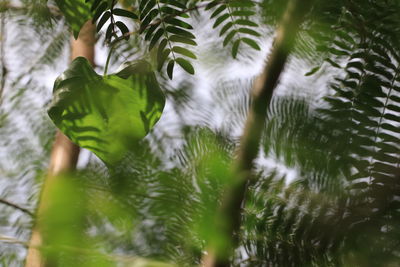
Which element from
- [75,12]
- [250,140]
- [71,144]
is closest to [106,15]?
[75,12]

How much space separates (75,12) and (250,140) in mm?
199

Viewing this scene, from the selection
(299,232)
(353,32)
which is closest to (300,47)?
(353,32)

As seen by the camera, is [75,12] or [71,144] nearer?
[75,12]

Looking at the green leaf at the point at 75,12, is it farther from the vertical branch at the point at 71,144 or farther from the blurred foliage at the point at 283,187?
the vertical branch at the point at 71,144

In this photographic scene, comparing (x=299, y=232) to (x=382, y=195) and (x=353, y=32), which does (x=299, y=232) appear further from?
(x=353, y=32)

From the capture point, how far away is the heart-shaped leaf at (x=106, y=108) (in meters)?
0.40

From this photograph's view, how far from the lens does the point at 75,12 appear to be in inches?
19.0

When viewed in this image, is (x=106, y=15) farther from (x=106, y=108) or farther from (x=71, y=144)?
(x=71, y=144)

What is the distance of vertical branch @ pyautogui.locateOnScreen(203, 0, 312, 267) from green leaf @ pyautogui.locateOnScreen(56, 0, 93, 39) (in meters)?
0.18

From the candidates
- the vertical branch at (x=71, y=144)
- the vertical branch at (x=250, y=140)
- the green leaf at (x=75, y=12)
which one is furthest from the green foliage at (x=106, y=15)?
the vertical branch at (x=71, y=144)

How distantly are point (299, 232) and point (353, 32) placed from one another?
0.32 meters

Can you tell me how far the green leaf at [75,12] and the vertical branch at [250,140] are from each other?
0.58 feet

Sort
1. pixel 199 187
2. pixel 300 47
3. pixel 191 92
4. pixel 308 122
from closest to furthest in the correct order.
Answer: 1. pixel 199 187
2. pixel 308 122
3. pixel 300 47
4. pixel 191 92

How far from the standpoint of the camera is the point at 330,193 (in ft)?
1.27
